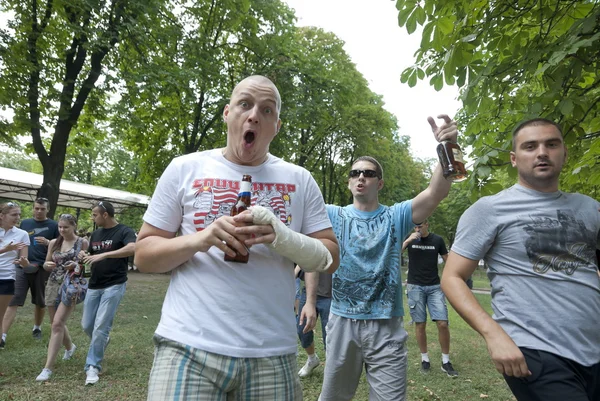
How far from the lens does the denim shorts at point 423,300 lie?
728cm

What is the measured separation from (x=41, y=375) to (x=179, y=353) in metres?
5.18

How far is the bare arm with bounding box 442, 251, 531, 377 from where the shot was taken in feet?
7.30

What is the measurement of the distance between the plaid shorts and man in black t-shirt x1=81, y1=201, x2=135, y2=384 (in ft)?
14.8

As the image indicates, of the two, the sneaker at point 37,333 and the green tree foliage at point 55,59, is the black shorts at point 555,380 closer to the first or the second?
the sneaker at point 37,333

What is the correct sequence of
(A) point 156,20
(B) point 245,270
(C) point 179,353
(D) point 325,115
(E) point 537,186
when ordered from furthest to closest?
(D) point 325,115 < (A) point 156,20 < (E) point 537,186 < (B) point 245,270 < (C) point 179,353

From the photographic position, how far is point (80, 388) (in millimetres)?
5680

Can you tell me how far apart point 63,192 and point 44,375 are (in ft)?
59.9

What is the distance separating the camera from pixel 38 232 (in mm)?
7965

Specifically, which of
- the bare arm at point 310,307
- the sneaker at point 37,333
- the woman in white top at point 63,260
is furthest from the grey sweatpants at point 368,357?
the sneaker at point 37,333

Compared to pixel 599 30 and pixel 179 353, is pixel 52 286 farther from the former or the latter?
pixel 599 30

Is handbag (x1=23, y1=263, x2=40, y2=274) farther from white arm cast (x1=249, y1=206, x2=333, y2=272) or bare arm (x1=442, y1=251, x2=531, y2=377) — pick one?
bare arm (x1=442, y1=251, x2=531, y2=377)

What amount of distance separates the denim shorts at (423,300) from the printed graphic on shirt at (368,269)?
12.7ft

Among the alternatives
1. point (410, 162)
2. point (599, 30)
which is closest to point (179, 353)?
point (599, 30)

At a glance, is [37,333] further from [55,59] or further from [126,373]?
[55,59]
